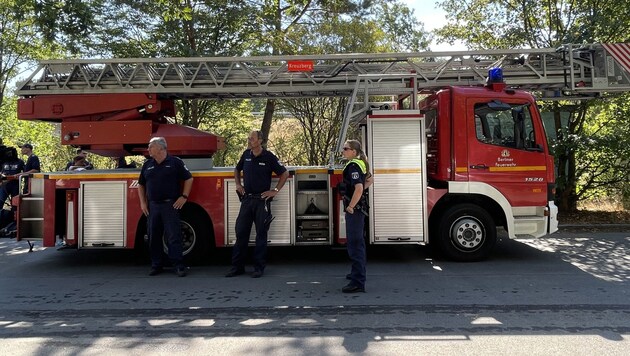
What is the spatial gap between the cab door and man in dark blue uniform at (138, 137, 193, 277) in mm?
4302

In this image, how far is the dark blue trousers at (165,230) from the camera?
678 cm

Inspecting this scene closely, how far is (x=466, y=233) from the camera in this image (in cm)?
740

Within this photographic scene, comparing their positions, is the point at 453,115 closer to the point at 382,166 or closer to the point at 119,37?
the point at 382,166

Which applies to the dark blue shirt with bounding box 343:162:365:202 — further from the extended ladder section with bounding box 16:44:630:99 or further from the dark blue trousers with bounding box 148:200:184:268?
the dark blue trousers with bounding box 148:200:184:268

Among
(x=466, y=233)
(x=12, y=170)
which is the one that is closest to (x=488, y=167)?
(x=466, y=233)

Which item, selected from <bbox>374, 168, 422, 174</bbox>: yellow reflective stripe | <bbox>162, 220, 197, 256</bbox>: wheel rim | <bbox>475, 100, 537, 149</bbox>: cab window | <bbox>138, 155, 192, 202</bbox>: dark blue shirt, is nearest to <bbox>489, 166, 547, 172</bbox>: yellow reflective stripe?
<bbox>475, 100, 537, 149</bbox>: cab window

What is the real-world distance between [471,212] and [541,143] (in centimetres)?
150

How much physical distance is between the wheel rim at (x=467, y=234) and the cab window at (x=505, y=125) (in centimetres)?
127

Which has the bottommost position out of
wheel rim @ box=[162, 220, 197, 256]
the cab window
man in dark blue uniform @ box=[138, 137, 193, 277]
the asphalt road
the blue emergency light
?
the asphalt road

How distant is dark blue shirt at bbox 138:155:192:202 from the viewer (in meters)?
6.69

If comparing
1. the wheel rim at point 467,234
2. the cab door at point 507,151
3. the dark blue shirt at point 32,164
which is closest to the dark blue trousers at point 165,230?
the wheel rim at point 467,234

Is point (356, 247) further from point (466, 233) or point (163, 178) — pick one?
point (163, 178)

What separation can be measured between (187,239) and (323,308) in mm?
3147

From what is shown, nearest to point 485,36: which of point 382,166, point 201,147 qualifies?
point 382,166
